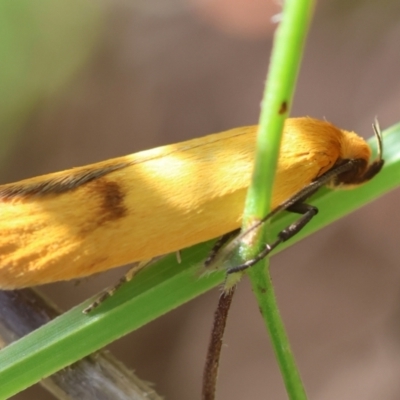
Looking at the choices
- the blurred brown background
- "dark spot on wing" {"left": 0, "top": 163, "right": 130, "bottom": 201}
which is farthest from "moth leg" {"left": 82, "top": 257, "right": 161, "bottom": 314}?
the blurred brown background

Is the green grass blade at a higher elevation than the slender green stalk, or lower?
lower

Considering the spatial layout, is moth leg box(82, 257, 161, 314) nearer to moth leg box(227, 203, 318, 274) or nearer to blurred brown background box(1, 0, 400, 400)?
moth leg box(227, 203, 318, 274)

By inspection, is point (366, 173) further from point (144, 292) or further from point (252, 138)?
point (144, 292)

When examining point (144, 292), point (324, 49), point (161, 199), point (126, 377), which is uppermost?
point (324, 49)

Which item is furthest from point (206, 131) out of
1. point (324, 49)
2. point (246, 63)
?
point (324, 49)

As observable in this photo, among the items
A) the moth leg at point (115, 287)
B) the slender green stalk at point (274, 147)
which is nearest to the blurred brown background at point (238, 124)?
the moth leg at point (115, 287)

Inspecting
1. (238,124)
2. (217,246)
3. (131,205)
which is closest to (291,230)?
(217,246)
